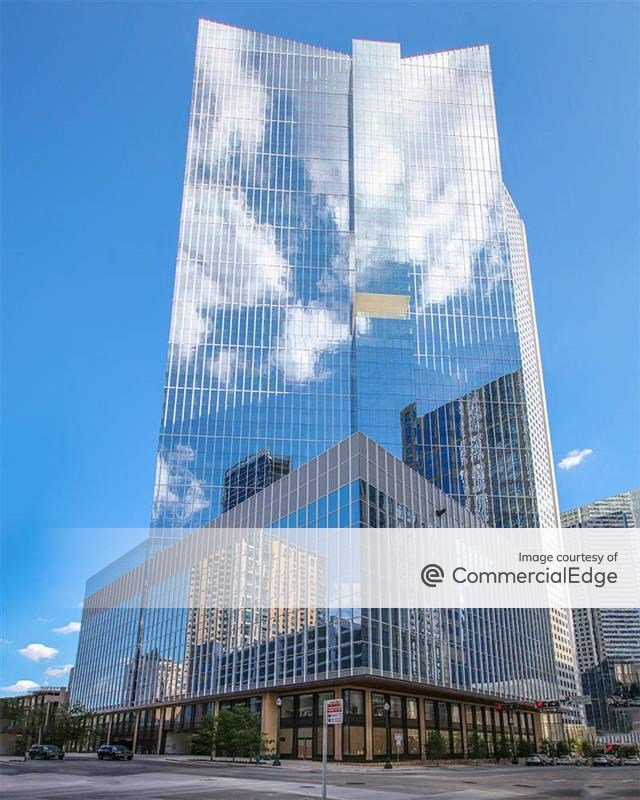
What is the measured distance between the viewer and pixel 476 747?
193 ft

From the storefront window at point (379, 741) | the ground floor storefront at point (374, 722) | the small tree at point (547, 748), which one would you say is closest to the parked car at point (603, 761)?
the ground floor storefront at point (374, 722)

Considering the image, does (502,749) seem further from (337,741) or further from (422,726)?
(337,741)

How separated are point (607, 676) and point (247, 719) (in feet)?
618

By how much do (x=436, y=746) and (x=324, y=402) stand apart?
67466 mm

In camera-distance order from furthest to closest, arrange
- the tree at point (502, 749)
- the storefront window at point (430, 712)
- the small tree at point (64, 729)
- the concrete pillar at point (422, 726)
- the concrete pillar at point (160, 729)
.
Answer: the small tree at point (64, 729)
the concrete pillar at point (160, 729)
the tree at point (502, 749)
the storefront window at point (430, 712)
the concrete pillar at point (422, 726)

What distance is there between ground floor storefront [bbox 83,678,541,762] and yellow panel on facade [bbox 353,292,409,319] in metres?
71.7

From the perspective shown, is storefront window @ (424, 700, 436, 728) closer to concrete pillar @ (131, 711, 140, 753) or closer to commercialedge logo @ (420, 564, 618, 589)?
commercialedge logo @ (420, 564, 618, 589)

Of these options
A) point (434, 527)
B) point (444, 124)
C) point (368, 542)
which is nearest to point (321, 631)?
point (368, 542)

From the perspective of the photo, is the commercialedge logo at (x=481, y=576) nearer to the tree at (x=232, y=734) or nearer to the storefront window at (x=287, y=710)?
the storefront window at (x=287, y=710)

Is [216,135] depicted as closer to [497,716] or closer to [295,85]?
[295,85]

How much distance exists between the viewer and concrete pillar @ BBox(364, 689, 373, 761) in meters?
45.8

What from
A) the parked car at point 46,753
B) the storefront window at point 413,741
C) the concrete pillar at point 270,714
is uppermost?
the concrete pillar at point 270,714

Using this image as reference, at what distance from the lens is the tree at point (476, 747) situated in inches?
2318
